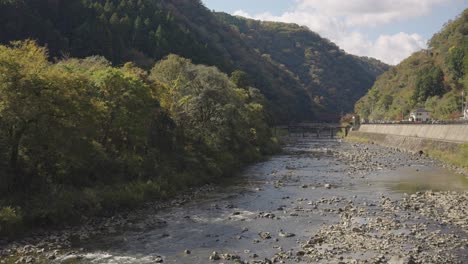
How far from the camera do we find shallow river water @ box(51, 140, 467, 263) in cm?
1969

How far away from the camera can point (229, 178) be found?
44.8 meters

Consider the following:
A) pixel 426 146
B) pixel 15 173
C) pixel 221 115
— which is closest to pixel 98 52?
pixel 221 115

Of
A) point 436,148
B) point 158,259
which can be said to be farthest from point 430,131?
point 158,259

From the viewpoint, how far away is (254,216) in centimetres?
2695

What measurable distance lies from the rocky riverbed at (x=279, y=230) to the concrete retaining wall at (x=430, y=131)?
24013mm

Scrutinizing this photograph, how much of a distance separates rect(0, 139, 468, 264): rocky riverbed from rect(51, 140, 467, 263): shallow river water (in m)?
0.05

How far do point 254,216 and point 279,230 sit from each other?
3.81m

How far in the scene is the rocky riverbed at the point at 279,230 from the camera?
18.7 metres

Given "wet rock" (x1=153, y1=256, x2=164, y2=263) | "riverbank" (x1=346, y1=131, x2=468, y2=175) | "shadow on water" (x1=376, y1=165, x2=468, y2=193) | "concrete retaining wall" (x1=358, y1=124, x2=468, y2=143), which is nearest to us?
"wet rock" (x1=153, y1=256, x2=164, y2=263)

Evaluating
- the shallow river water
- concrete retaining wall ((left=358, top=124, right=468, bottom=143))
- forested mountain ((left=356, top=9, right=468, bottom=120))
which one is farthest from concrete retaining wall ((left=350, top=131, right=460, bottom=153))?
forested mountain ((left=356, top=9, right=468, bottom=120))

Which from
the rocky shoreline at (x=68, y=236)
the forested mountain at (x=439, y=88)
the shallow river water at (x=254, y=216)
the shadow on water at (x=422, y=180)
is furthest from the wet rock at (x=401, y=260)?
the forested mountain at (x=439, y=88)

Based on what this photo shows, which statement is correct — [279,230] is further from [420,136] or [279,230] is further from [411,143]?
[420,136]

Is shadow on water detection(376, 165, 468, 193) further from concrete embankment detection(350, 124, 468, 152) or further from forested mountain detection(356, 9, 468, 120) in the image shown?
forested mountain detection(356, 9, 468, 120)

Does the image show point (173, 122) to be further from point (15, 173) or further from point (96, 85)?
point (15, 173)
